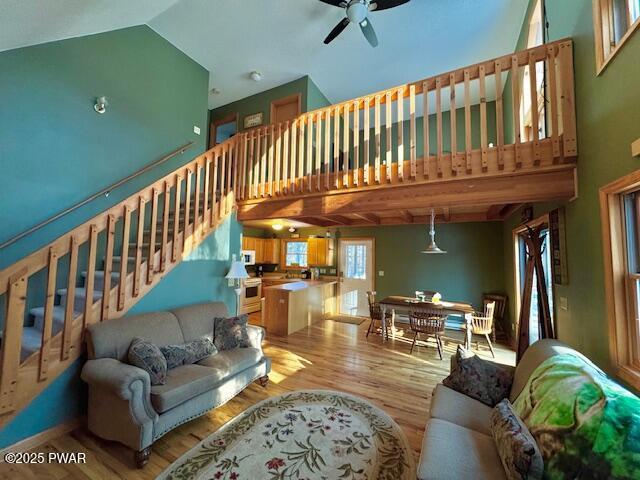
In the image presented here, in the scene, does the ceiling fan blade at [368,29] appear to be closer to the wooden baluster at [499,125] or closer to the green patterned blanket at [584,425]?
the wooden baluster at [499,125]

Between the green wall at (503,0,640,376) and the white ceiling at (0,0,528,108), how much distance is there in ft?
6.21

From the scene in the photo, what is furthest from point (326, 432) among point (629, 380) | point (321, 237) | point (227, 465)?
point (321, 237)

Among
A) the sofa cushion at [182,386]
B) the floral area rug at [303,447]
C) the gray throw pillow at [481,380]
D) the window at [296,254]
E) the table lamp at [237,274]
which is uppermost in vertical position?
the window at [296,254]

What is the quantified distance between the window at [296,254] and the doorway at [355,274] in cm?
118

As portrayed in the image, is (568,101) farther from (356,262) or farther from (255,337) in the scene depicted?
(356,262)

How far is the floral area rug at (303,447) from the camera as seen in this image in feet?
6.18

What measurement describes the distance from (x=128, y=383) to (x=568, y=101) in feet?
13.8

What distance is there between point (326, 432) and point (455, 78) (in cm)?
368

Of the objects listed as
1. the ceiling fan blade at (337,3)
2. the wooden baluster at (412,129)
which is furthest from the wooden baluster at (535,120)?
the ceiling fan blade at (337,3)

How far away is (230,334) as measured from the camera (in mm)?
3137

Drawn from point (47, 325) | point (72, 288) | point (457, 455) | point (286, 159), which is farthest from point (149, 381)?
point (286, 159)

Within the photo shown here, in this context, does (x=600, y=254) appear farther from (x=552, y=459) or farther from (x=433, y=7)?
(x=433, y=7)

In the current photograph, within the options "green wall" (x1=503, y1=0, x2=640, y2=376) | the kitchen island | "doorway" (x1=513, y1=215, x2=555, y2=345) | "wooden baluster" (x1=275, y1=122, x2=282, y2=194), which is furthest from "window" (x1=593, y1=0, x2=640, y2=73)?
the kitchen island

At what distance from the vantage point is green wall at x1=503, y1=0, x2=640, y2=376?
1.65 m
